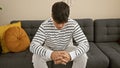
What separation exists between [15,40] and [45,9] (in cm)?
87

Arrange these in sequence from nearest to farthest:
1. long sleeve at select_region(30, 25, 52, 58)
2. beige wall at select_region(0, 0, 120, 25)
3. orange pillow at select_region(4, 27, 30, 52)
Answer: long sleeve at select_region(30, 25, 52, 58), orange pillow at select_region(4, 27, 30, 52), beige wall at select_region(0, 0, 120, 25)

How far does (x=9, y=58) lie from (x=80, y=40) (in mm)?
864

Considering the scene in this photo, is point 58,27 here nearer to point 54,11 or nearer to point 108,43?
point 54,11

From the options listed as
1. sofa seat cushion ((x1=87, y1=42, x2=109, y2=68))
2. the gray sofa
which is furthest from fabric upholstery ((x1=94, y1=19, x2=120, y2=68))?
sofa seat cushion ((x1=87, y1=42, x2=109, y2=68))

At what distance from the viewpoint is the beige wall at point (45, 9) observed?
10.2 feet

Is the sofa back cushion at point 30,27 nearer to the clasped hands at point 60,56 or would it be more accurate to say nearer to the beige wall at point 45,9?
the beige wall at point 45,9

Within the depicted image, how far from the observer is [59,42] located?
84.7 inches

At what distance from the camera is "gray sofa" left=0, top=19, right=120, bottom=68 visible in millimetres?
2244

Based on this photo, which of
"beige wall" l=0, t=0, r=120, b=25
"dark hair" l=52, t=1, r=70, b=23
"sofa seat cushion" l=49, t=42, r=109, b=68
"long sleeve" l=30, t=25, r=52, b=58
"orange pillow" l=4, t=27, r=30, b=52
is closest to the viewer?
"dark hair" l=52, t=1, r=70, b=23

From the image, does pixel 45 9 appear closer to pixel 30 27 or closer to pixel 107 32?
pixel 30 27

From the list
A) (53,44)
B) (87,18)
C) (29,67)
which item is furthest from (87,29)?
(29,67)

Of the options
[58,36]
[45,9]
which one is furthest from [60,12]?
[45,9]

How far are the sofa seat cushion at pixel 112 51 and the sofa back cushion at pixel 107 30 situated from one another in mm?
97

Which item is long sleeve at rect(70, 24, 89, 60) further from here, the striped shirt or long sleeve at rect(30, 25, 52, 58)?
long sleeve at rect(30, 25, 52, 58)
